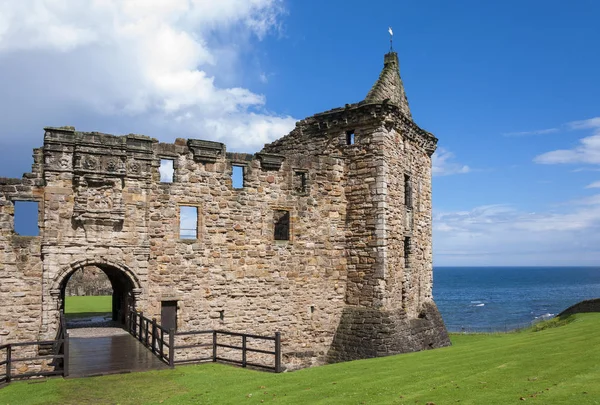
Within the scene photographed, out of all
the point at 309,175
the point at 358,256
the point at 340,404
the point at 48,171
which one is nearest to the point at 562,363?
the point at 340,404

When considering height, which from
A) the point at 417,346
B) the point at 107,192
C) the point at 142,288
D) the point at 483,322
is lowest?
the point at 483,322

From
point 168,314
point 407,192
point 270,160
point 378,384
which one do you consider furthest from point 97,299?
point 378,384

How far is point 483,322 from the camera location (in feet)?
207

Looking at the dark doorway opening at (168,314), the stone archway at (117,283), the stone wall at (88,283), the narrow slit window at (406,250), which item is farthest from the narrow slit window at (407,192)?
the stone wall at (88,283)

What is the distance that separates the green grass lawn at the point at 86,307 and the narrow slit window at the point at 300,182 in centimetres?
1182

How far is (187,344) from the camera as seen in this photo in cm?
1902

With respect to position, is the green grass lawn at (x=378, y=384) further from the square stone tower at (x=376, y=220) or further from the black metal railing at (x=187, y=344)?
the square stone tower at (x=376, y=220)

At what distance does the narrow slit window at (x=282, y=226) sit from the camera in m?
23.0

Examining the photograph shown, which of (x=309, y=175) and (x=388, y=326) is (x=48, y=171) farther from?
(x=388, y=326)

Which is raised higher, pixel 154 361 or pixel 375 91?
pixel 375 91

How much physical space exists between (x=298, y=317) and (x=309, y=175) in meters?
5.86

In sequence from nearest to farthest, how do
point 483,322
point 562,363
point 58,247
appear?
point 562,363 → point 58,247 → point 483,322

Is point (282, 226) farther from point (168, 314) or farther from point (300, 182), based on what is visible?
point (168, 314)

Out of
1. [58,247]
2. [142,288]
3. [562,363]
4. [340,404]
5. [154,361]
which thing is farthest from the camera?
[142,288]
